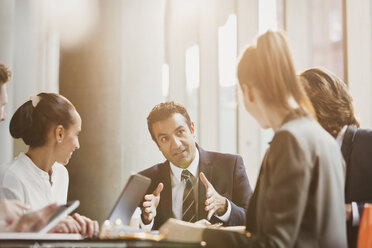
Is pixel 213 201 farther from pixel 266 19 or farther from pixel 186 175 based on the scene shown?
pixel 266 19

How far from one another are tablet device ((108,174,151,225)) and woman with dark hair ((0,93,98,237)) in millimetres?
692

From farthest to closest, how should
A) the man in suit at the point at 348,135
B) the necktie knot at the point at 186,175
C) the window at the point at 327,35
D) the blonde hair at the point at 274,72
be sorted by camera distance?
the window at the point at 327,35, the necktie knot at the point at 186,175, the man in suit at the point at 348,135, the blonde hair at the point at 274,72

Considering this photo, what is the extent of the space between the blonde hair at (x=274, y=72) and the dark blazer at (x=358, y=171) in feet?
2.33

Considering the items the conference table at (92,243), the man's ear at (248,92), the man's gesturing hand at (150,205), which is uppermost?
the man's ear at (248,92)

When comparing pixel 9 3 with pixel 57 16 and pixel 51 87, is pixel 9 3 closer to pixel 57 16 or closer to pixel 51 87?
pixel 57 16

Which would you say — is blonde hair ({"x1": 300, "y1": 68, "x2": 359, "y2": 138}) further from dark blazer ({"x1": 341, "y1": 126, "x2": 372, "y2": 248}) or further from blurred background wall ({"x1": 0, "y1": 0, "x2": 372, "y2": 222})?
blurred background wall ({"x1": 0, "y1": 0, "x2": 372, "y2": 222})

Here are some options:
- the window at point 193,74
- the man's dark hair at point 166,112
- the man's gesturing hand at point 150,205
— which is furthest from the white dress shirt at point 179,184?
the window at point 193,74

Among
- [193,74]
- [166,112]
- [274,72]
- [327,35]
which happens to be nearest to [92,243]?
[274,72]

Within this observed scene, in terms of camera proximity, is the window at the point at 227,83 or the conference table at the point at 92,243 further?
the window at the point at 227,83

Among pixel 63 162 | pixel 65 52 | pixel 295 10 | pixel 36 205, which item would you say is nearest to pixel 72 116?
pixel 63 162

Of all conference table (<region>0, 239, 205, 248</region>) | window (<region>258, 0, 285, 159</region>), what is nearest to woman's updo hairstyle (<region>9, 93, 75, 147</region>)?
conference table (<region>0, 239, 205, 248</region>)

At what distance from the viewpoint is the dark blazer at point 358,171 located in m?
2.04

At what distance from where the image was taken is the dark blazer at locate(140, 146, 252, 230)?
8.88ft

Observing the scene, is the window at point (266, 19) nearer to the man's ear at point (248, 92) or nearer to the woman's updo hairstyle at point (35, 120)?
the woman's updo hairstyle at point (35, 120)
